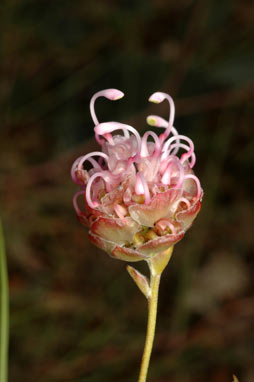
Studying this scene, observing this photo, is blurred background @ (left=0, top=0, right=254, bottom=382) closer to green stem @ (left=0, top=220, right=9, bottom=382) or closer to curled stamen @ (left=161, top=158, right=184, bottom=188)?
green stem @ (left=0, top=220, right=9, bottom=382)

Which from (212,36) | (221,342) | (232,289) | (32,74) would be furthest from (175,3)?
(221,342)

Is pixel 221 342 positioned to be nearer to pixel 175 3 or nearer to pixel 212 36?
pixel 212 36

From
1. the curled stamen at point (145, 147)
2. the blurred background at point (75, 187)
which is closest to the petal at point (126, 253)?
the curled stamen at point (145, 147)

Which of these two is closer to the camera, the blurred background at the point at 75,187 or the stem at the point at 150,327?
the stem at the point at 150,327

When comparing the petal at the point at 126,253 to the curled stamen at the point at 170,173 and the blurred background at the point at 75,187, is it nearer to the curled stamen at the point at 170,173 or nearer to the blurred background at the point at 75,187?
the curled stamen at the point at 170,173

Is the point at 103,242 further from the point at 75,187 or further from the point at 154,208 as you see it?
the point at 75,187

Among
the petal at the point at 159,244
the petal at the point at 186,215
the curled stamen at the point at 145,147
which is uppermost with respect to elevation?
the curled stamen at the point at 145,147

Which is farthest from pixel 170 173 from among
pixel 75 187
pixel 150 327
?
pixel 75 187
